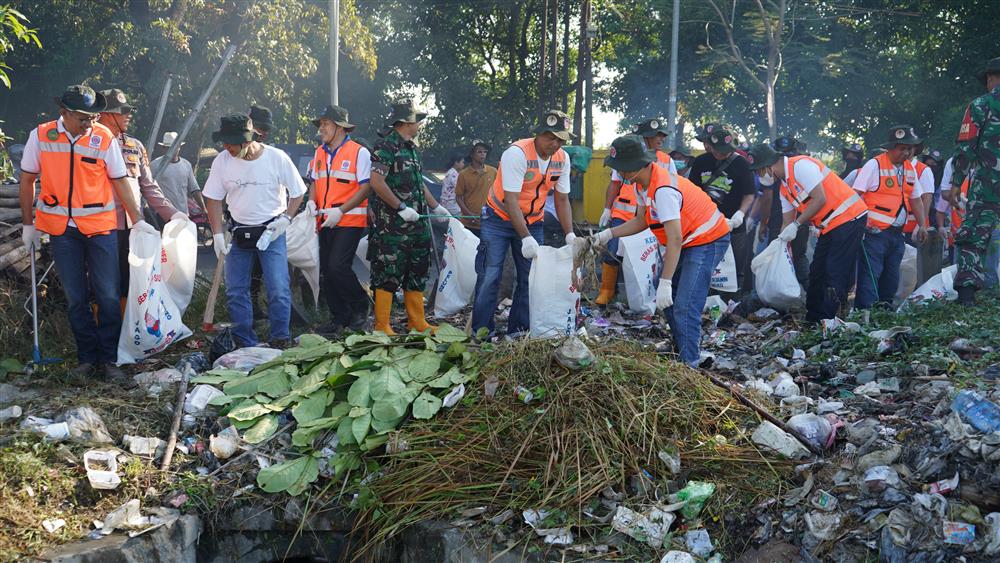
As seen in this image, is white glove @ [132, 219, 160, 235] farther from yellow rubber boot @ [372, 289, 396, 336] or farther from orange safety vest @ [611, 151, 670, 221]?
orange safety vest @ [611, 151, 670, 221]

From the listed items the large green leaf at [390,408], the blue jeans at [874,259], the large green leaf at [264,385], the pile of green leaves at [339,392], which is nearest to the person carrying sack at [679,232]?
the pile of green leaves at [339,392]

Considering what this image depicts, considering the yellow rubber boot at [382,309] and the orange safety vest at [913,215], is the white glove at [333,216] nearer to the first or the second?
the yellow rubber boot at [382,309]

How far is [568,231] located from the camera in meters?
6.22

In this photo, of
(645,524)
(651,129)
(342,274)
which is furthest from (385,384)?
(651,129)

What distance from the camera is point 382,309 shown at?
20.9 feet

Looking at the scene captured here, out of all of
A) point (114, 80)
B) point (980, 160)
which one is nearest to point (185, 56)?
point (114, 80)

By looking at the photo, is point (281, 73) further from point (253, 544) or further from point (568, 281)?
point (253, 544)

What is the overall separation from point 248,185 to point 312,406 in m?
2.10

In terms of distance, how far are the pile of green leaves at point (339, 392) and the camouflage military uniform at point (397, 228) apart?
1.47 meters

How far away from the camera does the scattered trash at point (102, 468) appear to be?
12.5 ft

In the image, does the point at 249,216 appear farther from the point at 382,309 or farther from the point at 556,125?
the point at 556,125

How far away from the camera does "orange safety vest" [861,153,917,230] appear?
23.5ft

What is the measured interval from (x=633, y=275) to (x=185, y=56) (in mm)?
13193

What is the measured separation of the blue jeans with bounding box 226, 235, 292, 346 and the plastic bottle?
3.99m
